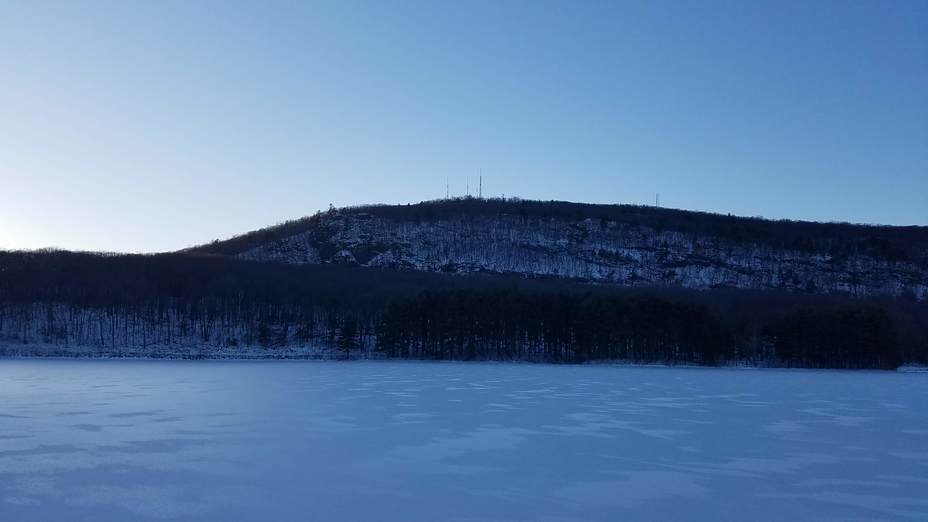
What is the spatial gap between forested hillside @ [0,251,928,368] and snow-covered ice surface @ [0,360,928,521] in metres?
62.7

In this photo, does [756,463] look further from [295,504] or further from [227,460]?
[227,460]

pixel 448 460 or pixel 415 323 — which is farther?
pixel 415 323

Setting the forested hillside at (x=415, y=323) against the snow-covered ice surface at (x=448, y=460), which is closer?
the snow-covered ice surface at (x=448, y=460)

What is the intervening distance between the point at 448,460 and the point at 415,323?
251ft

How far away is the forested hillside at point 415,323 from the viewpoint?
8988 centimetres

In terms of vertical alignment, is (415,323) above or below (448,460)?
below

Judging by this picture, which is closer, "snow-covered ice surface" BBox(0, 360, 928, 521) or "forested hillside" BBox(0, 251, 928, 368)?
"snow-covered ice surface" BBox(0, 360, 928, 521)

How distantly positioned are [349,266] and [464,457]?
173351 mm

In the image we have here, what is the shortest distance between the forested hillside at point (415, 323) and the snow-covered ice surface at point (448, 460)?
62.7 meters

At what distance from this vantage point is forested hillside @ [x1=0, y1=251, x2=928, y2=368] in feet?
295

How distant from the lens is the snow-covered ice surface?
446 inches

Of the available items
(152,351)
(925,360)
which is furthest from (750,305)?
(152,351)

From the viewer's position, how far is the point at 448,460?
15.4m

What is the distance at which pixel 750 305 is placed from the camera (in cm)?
12588
